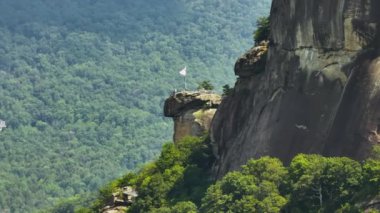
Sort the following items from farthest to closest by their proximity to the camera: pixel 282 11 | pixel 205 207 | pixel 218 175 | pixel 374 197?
pixel 218 175, pixel 282 11, pixel 205 207, pixel 374 197

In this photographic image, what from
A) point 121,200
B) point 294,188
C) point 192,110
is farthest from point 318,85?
point 192,110

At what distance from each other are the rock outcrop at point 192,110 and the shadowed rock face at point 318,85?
13.1 metres

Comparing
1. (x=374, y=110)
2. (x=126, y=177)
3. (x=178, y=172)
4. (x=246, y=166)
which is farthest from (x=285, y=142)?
(x=126, y=177)

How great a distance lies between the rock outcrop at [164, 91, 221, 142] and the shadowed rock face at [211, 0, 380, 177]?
13.1 metres

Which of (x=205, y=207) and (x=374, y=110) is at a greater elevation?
(x=374, y=110)

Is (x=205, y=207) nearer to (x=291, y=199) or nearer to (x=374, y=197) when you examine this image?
(x=291, y=199)

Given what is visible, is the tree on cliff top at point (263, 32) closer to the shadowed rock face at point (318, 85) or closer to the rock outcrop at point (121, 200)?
the shadowed rock face at point (318, 85)

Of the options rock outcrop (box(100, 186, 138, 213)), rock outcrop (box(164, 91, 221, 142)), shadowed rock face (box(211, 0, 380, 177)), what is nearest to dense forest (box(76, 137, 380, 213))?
shadowed rock face (box(211, 0, 380, 177))

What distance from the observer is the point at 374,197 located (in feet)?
171

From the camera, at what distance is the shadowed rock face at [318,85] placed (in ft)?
186

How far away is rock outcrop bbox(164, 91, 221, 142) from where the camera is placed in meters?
79.4

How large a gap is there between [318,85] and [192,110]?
70.6 feet

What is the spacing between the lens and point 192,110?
80250 mm

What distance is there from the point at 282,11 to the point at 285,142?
7.41 metres
